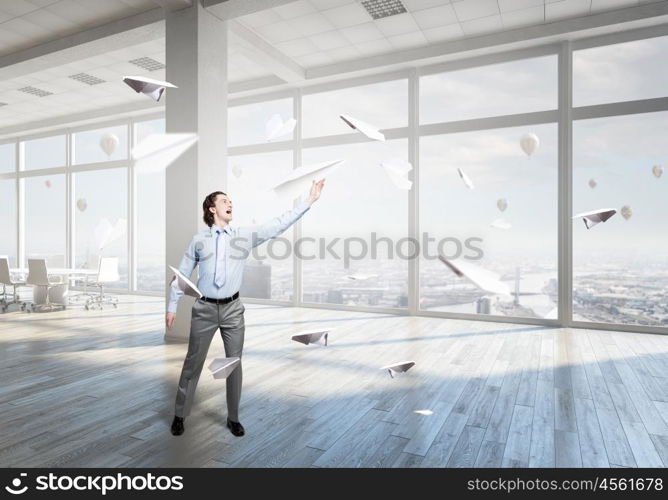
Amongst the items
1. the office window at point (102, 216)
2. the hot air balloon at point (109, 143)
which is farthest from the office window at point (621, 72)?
the office window at point (102, 216)

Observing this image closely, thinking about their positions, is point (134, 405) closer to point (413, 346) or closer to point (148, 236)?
point (413, 346)

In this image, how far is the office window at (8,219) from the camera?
10617 millimetres

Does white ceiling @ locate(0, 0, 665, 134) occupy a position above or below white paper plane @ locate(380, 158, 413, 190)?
above

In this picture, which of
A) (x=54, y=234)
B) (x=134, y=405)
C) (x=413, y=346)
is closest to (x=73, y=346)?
(x=134, y=405)

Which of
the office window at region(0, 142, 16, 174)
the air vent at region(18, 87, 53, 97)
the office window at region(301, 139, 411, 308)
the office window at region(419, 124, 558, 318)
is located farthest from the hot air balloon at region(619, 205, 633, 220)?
the office window at region(0, 142, 16, 174)

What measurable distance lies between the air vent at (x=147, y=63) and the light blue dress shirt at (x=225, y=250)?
5.33 m

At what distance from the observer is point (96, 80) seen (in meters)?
7.48

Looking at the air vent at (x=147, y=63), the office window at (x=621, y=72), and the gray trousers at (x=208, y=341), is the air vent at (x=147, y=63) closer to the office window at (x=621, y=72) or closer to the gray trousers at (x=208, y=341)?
the gray trousers at (x=208, y=341)

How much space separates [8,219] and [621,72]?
12563 mm

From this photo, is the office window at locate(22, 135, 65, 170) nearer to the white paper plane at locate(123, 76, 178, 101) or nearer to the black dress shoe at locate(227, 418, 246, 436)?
the white paper plane at locate(123, 76, 178, 101)

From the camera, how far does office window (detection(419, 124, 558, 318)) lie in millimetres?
5828

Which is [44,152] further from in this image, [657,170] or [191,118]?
[657,170]

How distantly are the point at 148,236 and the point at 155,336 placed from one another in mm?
4438

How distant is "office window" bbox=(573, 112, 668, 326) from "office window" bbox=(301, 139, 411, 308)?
231 centimetres
